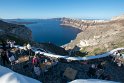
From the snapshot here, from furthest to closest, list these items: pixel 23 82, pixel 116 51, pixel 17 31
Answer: pixel 17 31, pixel 116 51, pixel 23 82

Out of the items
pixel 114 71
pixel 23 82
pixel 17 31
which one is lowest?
pixel 17 31

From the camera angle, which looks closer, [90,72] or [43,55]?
[90,72]

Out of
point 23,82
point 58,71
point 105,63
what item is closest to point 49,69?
point 58,71

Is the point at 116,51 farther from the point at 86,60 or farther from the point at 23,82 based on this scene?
the point at 23,82

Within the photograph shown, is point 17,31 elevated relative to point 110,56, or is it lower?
lower

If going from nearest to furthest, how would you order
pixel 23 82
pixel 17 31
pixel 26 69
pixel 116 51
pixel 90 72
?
pixel 23 82 → pixel 90 72 → pixel 26 69 → pixel 116 51 → pixel 17 31

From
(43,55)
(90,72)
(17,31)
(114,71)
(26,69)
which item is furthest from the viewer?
(17,31)

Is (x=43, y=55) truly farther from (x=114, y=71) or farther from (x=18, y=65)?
(x=114, y=71)

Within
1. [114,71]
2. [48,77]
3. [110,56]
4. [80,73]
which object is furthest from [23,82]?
[110,56]

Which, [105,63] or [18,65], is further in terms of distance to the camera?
[105,63]
